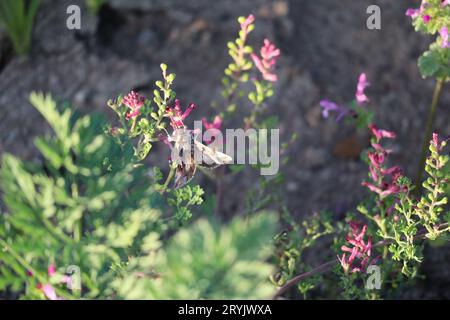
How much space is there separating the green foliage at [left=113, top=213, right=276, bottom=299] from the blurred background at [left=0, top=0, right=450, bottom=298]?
1337 millimetres

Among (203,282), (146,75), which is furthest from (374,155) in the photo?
(146,75)

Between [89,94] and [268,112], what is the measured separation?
25.8 inches

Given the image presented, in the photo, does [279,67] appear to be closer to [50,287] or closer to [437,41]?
[437,41]

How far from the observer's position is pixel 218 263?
85cm

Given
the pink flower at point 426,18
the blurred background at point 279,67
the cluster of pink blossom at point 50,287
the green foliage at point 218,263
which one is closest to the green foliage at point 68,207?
the cluster of pink blossom at point 50,287

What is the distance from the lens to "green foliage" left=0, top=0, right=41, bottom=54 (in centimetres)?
253

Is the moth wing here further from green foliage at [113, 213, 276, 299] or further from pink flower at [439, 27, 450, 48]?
pink flower at [439, 27, 450, 48]

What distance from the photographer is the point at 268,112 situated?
8.13 feet

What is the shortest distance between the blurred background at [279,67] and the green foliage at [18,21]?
6cm

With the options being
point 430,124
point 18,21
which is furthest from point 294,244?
point 18,21

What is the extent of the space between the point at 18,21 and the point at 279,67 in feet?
3.23

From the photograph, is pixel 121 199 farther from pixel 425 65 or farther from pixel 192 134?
pixel 425 65

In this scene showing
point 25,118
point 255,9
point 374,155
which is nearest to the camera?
point 374,155

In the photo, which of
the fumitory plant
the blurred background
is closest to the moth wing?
the fumitory plant
